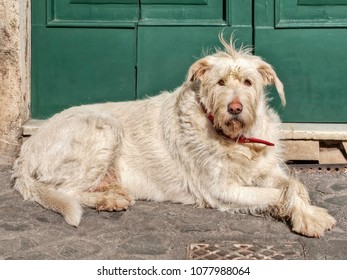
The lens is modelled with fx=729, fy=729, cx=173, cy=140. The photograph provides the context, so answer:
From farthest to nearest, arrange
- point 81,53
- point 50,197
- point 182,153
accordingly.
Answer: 1. point 81,53
2. point 182,153
3. point 50,197

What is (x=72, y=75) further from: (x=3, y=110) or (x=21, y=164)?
(x=21, y=164)

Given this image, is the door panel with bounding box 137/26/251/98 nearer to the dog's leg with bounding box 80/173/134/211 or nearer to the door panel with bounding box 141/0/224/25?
the door panel with bounding box 141/0/224/25

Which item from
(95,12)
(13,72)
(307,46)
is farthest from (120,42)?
(307,46)

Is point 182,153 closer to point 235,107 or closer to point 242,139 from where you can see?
point 242,139

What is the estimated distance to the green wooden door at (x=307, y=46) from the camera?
7270 mm

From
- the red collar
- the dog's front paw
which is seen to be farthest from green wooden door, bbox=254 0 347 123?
the dog's front paw

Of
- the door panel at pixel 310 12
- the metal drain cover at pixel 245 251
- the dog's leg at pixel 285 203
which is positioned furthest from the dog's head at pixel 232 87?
the door panel at pixel 310 12

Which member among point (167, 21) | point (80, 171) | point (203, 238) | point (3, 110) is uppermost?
point (167, 21)

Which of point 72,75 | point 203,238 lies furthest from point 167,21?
point 203,238

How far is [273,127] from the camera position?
21.0 ft

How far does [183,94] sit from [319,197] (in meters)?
1.50

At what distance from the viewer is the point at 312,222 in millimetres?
5508

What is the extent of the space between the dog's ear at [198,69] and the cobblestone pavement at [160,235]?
1.13m

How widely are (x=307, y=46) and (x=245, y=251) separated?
2845 mm
